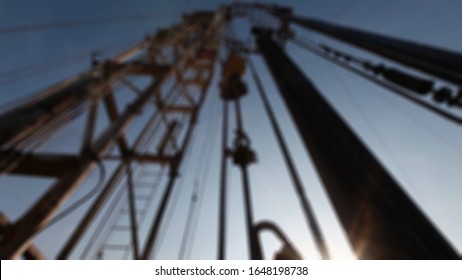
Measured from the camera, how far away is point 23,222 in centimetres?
308

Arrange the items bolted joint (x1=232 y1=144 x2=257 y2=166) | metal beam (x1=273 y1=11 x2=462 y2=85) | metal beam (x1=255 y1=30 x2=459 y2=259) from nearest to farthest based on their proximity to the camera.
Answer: metal beam (x1=255 y1=30 x2=459 y2=259), metal beam (x1=273 y1=11 x2=462 y2=85), bolted joint (x1=232 y1=144 x2=257 y2=166)

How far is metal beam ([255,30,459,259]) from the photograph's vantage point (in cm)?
195

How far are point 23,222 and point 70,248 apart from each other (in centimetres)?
92

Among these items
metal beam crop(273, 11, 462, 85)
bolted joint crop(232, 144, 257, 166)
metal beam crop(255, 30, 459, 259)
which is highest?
metal beam crop(273, 11, 462, 85)

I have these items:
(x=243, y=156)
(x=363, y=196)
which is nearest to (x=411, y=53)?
(x=363, y=196)

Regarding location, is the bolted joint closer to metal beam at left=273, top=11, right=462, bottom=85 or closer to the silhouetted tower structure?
the silhouetted tower structure

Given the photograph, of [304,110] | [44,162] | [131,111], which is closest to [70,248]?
[44,162]

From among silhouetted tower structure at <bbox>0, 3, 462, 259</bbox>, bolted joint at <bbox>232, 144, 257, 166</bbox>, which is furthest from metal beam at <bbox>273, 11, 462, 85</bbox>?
bolted joint at <bbox>232, 144, 257, 166</bbox>

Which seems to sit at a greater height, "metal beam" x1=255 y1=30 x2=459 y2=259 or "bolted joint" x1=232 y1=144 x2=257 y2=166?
"metal beam" x1=255 y1=30 x2=459 y2=259

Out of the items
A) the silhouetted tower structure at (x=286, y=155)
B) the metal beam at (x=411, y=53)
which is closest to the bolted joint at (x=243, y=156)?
the silhouetted tower structure at (x=286, y=155)

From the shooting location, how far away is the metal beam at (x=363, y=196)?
6.40ft

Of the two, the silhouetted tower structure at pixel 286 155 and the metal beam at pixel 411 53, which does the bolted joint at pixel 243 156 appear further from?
the metal beam at pixel 411 53

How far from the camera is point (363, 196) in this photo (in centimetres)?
229
